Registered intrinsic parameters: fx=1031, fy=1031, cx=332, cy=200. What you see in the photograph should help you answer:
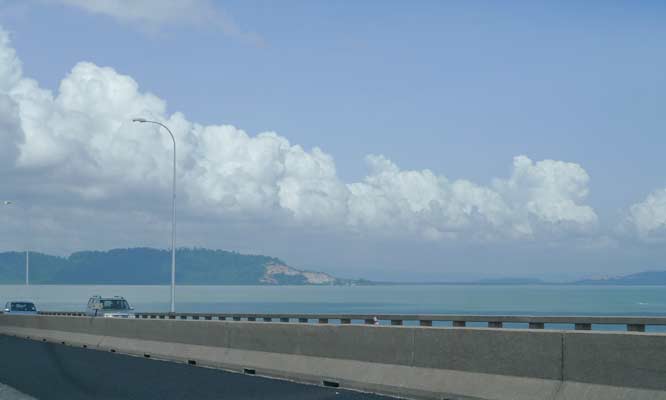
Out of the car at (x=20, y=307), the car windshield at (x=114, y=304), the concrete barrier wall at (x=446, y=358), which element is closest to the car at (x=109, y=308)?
the car windshield at (x=114, y=304)

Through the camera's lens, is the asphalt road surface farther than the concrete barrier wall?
Yes

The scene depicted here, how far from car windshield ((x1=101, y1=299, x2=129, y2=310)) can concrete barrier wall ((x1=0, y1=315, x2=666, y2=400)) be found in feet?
92.0

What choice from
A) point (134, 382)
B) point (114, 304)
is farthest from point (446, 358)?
point (114, 304)

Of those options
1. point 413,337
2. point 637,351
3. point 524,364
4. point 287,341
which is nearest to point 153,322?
point 287,341

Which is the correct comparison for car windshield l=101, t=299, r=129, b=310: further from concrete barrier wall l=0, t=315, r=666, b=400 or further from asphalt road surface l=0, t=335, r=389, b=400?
concrete barrier wall l=0, t=315, r=666, b=400

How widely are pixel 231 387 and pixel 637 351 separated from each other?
786 centimetres

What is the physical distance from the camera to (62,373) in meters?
21.0

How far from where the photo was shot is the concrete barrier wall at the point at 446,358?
36.7 ft

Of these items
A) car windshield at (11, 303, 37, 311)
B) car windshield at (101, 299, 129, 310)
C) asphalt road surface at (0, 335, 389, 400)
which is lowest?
asphalt road surface at (0, 335, 389, 400)

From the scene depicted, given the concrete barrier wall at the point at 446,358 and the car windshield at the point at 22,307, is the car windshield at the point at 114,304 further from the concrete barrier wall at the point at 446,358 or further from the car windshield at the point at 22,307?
the concrete barrier wall at the point at 446,358

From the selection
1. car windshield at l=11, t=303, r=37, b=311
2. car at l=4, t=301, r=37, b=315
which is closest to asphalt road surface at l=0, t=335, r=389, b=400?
car at l=4, t=301, r=37, b=315

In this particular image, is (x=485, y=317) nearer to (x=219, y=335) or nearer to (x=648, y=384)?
(x=219, y=335)

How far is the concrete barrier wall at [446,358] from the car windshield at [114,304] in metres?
28.0

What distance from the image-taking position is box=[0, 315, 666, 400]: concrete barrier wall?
440 inches
